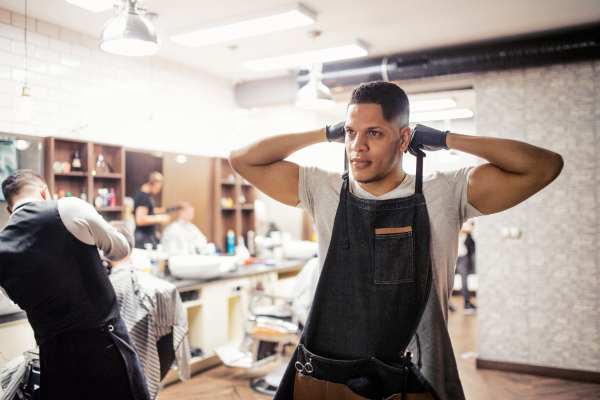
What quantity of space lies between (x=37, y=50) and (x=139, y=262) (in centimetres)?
196

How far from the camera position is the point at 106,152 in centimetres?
424

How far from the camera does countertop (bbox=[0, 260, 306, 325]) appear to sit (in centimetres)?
275

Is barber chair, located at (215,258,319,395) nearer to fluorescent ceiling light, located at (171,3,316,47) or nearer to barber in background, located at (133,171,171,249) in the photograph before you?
barber in background, located at (133,171,171,249)

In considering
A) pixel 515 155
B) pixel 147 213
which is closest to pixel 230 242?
pixel 147 213

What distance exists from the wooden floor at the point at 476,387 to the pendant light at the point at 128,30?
2.55 metres

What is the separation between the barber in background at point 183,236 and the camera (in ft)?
15.1

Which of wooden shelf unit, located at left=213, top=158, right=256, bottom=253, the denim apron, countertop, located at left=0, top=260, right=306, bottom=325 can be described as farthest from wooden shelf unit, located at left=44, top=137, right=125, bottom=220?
the denim apron

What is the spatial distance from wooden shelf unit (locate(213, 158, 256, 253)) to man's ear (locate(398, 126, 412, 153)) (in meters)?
4.32

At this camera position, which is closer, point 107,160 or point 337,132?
point 337,132

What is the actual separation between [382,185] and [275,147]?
361mm

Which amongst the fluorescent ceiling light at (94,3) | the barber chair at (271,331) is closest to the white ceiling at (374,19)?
the fluorescent ceiling light at (94,3)

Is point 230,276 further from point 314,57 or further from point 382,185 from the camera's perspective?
point 382,185

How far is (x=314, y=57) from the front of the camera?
14.2 ft

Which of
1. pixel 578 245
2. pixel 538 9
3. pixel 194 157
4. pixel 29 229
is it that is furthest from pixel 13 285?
pixel 578 245
